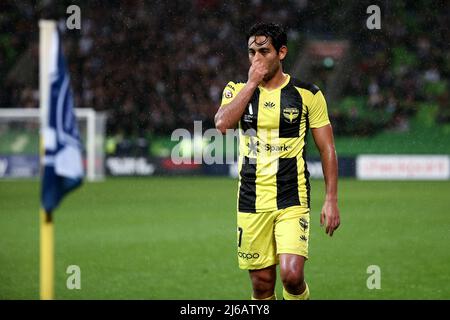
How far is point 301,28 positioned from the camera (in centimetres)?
2848

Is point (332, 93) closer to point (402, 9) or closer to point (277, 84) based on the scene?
point (402, 9)

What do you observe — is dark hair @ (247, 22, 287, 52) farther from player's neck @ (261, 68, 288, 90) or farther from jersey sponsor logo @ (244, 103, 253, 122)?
jersey sponsor logo @ (244, 103, 253, 122)

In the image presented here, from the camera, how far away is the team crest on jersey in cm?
520

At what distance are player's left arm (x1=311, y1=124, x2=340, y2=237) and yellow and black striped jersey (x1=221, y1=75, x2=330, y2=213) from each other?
0.07 m

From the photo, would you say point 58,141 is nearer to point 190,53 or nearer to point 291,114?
point 291,114

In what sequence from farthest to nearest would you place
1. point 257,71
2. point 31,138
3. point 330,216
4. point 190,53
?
point 190,53, point 31,138, point 330,216, point 257,71

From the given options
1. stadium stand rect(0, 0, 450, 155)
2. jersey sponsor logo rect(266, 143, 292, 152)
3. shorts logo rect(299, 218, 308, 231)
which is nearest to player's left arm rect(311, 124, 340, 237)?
shorts logo rect(299, 218, 308, 231)

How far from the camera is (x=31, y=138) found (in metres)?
25.3

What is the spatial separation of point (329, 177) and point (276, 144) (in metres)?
0.40

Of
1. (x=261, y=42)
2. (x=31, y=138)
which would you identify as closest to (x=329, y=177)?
(x=261, y=42)

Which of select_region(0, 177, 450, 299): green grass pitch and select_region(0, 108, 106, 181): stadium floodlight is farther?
select_region(0, 108, 106, 181): stadium floodlight

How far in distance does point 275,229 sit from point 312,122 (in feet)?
2.41

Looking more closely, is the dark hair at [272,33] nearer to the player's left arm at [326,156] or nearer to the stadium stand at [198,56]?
the player's left arm at [326,156]
